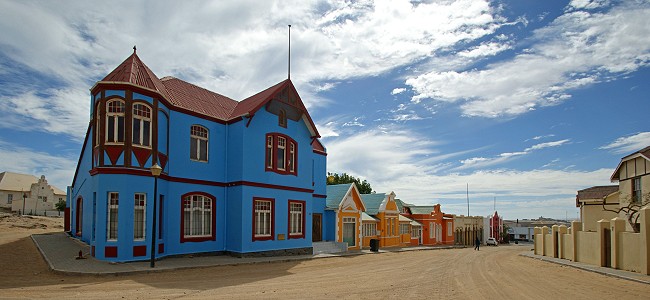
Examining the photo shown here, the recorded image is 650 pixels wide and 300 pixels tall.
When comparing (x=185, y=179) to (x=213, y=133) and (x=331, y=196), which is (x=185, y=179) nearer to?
(x=213, y=133)

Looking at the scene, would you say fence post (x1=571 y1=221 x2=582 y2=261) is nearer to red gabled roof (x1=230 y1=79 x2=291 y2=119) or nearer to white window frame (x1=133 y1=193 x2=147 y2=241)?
red gabled roof (x1=230 y1=79 x2=291 y2=119)

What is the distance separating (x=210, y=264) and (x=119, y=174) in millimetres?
4986

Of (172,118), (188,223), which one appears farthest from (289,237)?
(172,118)

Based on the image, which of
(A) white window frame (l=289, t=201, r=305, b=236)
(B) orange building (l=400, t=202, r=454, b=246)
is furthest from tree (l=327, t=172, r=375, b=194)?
(A) white window frame (l=289, t=201, r=305, b=236)

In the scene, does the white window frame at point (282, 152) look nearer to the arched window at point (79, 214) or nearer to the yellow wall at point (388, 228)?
the arched window at point (79, 214)

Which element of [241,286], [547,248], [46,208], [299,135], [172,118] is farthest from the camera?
[46,208]

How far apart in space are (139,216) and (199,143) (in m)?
Result: 4.90

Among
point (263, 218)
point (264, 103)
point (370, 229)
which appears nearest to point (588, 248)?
point (370, 229)

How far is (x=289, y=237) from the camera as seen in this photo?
2311 cm

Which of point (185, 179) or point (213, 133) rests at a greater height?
point (213, 133)

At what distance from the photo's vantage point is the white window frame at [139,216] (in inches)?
658

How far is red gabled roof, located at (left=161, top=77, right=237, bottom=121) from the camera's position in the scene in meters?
20.5

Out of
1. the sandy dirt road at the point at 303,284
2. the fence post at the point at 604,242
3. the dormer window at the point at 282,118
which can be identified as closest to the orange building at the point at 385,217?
the dormer window at the point at 282,118

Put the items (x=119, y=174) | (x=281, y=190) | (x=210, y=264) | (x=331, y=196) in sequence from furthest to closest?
1. (x=331, y=196)
2. (x=281, y=190)
3. (x=210, y=264)
4. (x=119, y=174)
